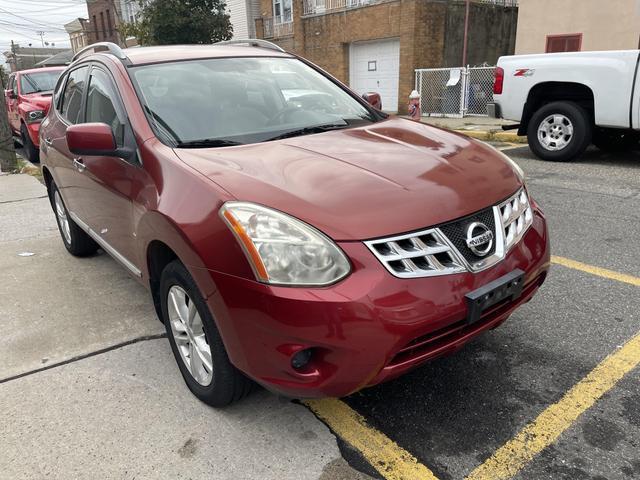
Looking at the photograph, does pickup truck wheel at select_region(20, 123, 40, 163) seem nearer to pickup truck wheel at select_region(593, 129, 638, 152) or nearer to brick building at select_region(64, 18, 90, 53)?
pickup truck wheel at select_region(593, 129, 638, 152)

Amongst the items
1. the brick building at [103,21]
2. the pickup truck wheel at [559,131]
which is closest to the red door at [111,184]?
the pickup truck wheel at [559,131]

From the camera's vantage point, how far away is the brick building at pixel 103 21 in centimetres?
3781

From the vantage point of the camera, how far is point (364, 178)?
90.9 inches

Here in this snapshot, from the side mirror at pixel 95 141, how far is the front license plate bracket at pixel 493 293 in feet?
6.21

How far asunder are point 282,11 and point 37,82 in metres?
14.1

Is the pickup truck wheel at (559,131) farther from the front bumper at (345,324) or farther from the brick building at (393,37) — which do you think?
the brick building at (393,37)

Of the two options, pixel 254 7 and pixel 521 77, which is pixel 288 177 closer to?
pixel 521 77

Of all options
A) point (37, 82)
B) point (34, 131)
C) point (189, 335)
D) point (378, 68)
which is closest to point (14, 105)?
point (37, 82)

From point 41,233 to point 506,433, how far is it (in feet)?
17.0

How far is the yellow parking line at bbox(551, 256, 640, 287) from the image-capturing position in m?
3.80

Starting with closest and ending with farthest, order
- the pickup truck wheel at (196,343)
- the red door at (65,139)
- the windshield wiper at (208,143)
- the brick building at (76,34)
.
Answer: the pickup truck wheel at (196,343)
the windshield wiper at (208,143)
the red door at (65,139)
the brick building at (76,34)

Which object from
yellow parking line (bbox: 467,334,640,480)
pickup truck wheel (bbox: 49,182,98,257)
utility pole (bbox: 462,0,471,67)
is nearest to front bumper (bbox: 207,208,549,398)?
yellow parking line (bbox: 467,334,640,480)

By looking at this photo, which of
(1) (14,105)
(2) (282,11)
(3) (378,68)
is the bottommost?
(1) (14,105)

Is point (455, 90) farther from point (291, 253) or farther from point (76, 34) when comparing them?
point (76, 34)
